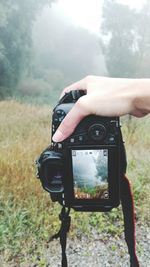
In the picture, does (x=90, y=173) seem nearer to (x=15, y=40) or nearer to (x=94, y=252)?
(x=94, y=252)

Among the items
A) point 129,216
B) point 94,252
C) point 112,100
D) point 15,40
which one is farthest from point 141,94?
point 15,40

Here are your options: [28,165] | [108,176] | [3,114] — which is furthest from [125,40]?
[108,176]

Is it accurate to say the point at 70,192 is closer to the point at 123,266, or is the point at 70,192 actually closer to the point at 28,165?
the point at 123,266

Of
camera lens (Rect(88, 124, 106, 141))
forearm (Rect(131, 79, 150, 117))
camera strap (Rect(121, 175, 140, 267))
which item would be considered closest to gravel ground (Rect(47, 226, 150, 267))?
camera strap (Rect(121, 175, 140, 267))

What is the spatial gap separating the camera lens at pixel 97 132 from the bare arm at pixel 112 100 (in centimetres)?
7

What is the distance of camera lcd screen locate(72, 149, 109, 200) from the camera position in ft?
2.40

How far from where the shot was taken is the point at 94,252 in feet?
7.55

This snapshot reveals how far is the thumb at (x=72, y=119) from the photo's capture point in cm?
63

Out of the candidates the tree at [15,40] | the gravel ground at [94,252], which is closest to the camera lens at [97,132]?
the gravel ground at [94,252]

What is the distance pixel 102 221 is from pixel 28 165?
71cm

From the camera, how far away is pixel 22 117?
18.6ft

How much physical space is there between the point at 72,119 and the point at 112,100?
0.23ft

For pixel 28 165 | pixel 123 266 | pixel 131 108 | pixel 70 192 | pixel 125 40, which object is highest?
pixel 125 40

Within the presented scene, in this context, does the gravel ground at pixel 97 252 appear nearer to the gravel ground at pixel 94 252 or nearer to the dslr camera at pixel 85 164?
the gravel ground at pixel 94 252
